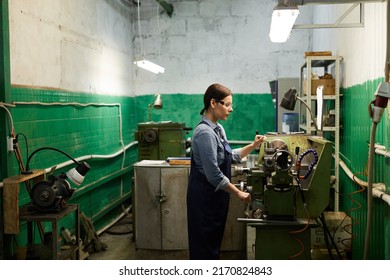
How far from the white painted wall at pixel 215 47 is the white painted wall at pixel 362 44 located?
137cm

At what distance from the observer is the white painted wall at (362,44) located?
262cm

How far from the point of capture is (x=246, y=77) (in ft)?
20.2

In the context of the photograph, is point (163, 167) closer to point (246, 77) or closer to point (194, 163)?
point (194, 163)

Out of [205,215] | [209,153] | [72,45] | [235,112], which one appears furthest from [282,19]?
[235,112]

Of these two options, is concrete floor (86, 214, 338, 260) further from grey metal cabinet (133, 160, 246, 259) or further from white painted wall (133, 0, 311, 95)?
white painted wall (133, 0, 311, 95)

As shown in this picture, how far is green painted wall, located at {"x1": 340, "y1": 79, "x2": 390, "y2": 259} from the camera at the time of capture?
2.52 meters

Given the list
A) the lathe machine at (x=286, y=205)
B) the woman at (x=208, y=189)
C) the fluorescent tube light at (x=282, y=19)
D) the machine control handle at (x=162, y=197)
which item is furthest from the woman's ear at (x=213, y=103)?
the machine control handle at (x=162, y=197)

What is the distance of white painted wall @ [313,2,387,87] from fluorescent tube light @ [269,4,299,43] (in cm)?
49

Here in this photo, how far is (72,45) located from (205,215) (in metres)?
2.37

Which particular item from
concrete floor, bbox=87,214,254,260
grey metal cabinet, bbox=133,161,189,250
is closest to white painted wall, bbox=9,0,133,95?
grey metal cabinet, bbox=133,161,189,250

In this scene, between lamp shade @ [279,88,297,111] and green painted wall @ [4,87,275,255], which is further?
lamp shade @ [279,88,297,111]

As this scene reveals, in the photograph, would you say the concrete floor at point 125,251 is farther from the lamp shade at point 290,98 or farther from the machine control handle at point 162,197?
the lamp shade at point 290,98

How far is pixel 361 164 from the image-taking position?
305 centimetres

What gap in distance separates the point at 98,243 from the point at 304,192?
7.80 feet
